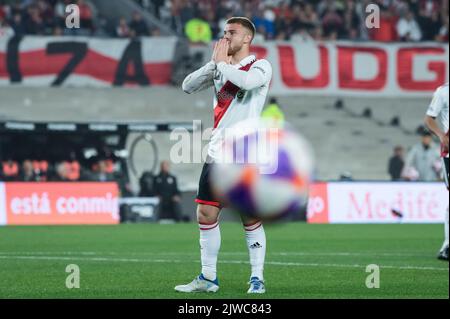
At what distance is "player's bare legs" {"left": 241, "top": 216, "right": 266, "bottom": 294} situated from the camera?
1107 centimetres

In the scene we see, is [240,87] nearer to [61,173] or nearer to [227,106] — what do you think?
[227,106]

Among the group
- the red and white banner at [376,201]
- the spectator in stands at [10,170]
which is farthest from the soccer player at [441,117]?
the spectator in stands at [10,170]

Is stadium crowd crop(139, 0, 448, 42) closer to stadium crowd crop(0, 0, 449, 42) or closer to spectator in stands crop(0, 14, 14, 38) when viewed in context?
stadium crowd crop(0, 0, 449, 42)

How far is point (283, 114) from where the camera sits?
1389 inches

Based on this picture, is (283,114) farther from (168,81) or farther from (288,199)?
(288,199)

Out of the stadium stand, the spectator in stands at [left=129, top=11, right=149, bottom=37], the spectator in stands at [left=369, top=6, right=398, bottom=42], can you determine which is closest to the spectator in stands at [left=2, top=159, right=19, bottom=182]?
the stadium stand

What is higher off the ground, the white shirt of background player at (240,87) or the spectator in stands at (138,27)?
the spectator in stands at (138,27)

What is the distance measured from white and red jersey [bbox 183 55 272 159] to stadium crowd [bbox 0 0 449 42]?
22.1m

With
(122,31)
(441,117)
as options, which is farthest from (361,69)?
(441,117)

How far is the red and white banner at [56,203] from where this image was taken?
26344mm

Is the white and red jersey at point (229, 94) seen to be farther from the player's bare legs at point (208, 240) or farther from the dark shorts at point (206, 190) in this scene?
the player's bare legs at point (208, 240)

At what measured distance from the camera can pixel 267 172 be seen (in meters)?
9.40

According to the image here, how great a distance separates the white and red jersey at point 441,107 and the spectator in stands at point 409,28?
20.9m
